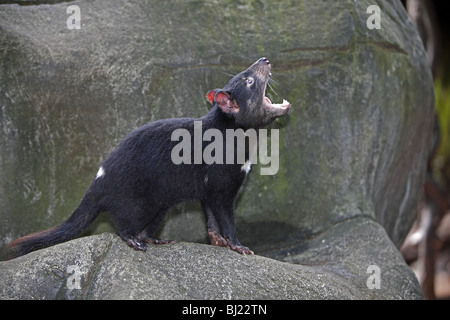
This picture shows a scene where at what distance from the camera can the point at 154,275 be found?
3.69 m

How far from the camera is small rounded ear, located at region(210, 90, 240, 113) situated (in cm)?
409

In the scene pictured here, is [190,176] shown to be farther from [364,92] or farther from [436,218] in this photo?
[436,218]

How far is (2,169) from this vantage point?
481 centimetres

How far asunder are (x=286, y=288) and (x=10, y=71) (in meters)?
2.75

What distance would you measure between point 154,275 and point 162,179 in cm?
68

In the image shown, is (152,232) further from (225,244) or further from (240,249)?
(240,249)

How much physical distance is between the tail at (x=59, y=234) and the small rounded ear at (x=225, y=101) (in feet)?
3.50


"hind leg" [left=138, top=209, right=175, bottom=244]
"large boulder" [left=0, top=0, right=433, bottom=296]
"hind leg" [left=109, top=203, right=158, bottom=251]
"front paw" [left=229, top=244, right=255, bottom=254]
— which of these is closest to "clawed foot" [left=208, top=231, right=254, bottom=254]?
"front paw" [left=229, top=244, right=255, bottom=254]

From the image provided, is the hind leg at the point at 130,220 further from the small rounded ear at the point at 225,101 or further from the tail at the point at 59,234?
the small rounded ear at the point at 225,101

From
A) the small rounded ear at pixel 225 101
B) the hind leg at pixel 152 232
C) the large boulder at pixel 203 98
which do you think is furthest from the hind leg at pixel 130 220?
the large boulder at pixel 203 98

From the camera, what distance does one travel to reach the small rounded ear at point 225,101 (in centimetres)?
409

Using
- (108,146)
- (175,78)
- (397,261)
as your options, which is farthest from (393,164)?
(108,146)

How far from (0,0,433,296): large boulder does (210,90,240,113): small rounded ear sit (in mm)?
1015

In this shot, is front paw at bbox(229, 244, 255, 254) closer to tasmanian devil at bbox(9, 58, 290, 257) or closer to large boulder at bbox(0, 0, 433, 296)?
tasmanian devil at bbox(9, 58, 290, 257)
